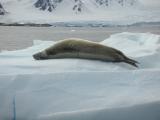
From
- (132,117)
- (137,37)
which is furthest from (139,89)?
(137,37)

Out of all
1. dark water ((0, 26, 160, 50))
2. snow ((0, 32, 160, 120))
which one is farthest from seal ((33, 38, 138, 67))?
dark water ((0, 26, 160, 50))

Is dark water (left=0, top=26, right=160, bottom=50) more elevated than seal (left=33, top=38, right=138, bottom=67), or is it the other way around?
seal (left=33, top=38, right=138, bottom=67)

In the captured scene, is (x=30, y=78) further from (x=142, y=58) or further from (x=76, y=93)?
(x=142, y=58)

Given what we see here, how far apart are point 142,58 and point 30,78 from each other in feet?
5.08

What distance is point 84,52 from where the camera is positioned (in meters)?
3.33

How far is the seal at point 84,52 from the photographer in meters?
3.22

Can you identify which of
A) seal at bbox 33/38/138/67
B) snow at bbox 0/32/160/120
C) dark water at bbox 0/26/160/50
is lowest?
dark water at bbox 0/26/160/50

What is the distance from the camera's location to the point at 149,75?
2.42m

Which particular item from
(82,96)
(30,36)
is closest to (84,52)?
(82,96)

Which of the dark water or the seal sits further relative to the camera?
the dark water

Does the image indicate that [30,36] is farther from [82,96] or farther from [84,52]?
[82,96]

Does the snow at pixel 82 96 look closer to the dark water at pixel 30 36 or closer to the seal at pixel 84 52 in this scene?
the seal at pixel 84 52

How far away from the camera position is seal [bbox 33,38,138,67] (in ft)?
10.6

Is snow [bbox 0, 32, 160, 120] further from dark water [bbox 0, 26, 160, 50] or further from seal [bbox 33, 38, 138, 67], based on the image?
dark water [bbox 0, 26, 160, 50]
